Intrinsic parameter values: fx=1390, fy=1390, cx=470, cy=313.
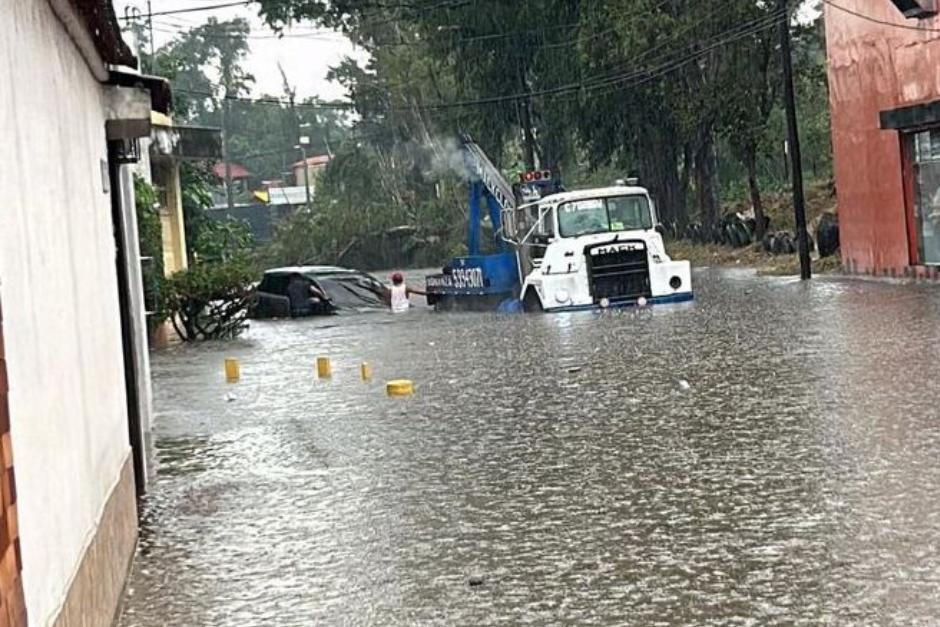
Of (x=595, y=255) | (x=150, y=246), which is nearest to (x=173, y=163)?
(x=150, y=246)

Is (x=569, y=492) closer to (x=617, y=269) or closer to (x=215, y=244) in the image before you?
(x=617, y=269)

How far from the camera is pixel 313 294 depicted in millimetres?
35406

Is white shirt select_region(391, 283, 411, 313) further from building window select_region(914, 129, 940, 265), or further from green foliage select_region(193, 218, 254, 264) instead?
building window select_region(914, 129, 940, 265)

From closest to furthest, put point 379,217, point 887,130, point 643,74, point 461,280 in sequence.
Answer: point 887,130 → point 461,280 → point 643,74 → point 379,217

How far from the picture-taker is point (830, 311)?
22.2m

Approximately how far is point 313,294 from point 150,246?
11.8 m

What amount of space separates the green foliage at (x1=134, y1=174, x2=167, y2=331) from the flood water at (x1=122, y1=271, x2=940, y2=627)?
204 inches

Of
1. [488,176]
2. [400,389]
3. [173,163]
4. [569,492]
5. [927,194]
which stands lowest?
[569,492]

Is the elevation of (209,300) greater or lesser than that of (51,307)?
greater

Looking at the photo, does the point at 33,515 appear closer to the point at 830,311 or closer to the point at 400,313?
the point at 830,311

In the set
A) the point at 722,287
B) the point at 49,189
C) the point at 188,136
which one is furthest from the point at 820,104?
the point at 49,189

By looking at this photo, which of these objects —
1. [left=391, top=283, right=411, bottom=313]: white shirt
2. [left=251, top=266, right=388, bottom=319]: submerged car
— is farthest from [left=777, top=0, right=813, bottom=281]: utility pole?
[left=251, top=266, right=388, bottom=319]: submerged car

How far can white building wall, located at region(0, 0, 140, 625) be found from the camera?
4605 mm

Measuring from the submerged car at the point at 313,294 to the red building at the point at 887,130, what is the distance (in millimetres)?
12152
